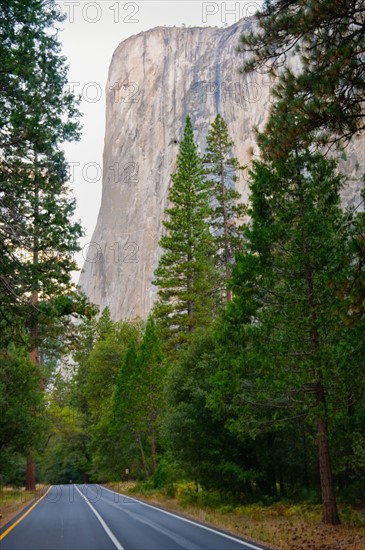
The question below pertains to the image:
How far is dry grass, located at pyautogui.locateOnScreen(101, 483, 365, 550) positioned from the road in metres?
0.66

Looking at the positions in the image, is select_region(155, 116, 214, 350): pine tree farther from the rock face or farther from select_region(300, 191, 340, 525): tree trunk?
the rock face

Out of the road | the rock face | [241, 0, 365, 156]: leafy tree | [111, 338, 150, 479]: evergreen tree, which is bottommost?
the road

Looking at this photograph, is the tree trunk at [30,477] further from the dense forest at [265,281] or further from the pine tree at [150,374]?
the pine tree at [150,374]

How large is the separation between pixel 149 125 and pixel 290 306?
12220 cm

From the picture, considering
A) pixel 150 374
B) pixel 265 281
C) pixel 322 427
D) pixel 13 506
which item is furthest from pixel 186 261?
pixel 322 427

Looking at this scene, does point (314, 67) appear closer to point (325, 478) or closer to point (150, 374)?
point (325, 478)

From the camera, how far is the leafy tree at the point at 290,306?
606 inches

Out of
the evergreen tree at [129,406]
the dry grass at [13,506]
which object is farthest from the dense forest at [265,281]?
the evergreen tree at [129,406]

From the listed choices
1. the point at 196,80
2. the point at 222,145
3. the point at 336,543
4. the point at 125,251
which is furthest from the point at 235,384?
the point at 196,80

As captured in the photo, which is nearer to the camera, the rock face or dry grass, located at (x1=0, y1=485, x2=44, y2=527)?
dry grass, located at (x1=0, y1=485, x2=44, y2=527)

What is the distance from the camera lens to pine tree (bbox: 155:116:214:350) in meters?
38.7

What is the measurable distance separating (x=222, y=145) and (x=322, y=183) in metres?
26.1

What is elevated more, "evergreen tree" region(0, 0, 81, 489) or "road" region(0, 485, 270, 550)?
"evergreen tree" region(0, 0, 81, 489)

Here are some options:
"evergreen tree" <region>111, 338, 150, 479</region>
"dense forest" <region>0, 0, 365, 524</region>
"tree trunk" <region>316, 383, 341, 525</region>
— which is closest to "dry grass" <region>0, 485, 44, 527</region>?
"dense forest" <region>0, 0, 365, 524</region>
